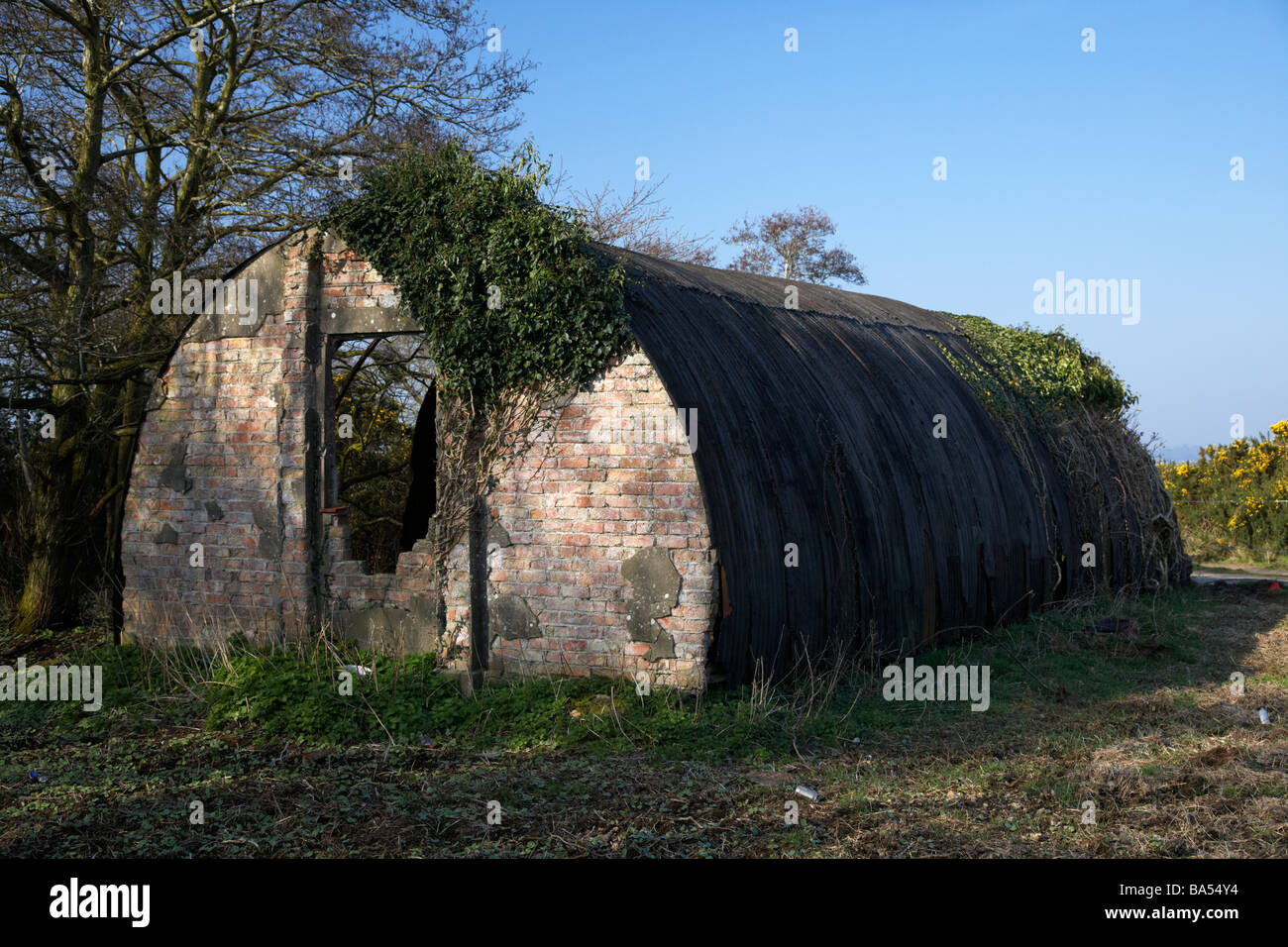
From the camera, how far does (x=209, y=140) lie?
1404 cm

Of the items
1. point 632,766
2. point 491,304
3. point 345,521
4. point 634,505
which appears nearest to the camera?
point 632,766

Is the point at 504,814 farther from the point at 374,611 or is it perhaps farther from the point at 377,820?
the point at 374,611

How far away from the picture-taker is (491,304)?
9453 millimetres

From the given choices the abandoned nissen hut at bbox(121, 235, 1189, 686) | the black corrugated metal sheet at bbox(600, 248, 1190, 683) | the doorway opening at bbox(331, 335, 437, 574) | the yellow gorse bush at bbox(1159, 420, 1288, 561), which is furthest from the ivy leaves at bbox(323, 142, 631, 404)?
the yellow gorse bush at bbox(1159, 420, 1288, 561)

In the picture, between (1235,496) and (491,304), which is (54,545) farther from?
(1235,496)

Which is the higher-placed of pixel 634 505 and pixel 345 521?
pixel 634 505

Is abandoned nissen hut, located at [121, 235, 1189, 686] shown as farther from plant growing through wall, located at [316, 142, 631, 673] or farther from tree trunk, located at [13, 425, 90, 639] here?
tree trunk, located at [13, 425, 90, 639]

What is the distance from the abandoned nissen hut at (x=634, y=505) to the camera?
8938 millimetres

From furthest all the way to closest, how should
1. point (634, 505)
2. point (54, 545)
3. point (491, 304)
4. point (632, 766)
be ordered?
point (54, 545)
point (491, 304)
point (634, 505)
point (632, 766)

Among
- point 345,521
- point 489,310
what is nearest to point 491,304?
point 489,310

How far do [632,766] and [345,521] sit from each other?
4108 mm

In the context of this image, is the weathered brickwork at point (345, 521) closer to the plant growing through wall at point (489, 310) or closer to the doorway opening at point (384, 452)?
the plant growing through wall at point (489, 310)

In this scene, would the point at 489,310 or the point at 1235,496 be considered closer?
the point at 489,310
